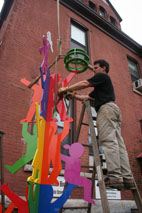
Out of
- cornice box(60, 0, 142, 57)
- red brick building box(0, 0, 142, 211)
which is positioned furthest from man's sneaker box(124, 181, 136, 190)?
cornice box(60, 0, 142, 57)

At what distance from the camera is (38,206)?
6.39 ft

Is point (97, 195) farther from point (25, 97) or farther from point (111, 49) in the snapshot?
point (111, 49)

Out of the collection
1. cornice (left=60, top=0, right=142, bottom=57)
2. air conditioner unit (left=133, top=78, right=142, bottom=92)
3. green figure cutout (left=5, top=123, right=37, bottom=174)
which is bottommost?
green figure cutout (left=5, top=123, right=37, bottom=174)

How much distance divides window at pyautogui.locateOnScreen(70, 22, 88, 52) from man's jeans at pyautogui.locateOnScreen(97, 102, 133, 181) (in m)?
5.11

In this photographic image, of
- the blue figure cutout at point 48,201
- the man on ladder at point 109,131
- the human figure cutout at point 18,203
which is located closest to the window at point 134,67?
the man on ladder at point 109,131

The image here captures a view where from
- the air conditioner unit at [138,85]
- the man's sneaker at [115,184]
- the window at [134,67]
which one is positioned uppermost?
the window at [134,67]

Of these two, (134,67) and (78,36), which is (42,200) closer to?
(78,36)

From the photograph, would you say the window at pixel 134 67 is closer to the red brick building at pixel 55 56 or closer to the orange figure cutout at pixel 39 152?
the red brick building at pixel 55 56

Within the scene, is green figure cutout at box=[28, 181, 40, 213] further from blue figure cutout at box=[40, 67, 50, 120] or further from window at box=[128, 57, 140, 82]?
window at box=[128, 57, 140, 82]

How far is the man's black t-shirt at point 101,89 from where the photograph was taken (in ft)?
8.56

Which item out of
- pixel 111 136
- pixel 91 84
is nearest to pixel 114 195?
pixel 111 136

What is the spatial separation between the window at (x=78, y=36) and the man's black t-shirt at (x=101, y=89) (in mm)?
4722

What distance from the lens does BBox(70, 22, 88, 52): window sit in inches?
282

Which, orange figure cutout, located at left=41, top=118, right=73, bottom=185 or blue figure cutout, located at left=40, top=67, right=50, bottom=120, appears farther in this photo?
blue figure cutout, located at left=40, top=67, right=50, bottom=120
